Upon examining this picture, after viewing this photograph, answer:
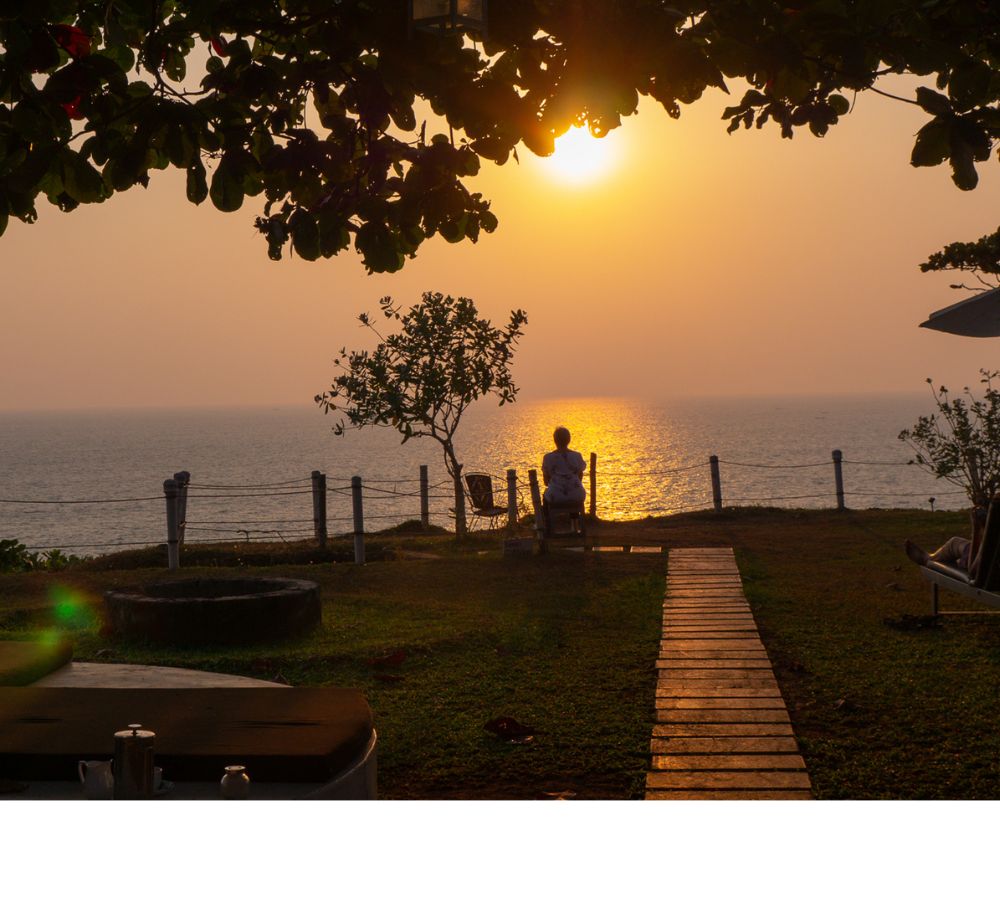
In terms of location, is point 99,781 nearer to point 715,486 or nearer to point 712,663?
point 712,663

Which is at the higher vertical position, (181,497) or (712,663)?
(181,497)

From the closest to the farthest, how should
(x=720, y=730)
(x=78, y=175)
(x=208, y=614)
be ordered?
(x=78, y=175) < (x=720, y=730) < (x=208, y=614)

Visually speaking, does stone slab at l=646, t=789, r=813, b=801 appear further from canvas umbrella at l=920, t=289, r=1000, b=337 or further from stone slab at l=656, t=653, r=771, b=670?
canvas umbrella at l=920, t=289, r=1000, b=337

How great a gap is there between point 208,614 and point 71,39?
5694 millimetres

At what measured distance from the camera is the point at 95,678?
5.79 m

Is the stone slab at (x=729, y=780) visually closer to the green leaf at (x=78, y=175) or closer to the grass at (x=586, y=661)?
the grass at (x=586, y=661)

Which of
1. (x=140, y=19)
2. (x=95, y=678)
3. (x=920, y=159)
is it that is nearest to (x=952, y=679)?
(x=920, y=159)

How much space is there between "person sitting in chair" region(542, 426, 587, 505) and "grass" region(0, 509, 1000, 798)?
0.75 meters

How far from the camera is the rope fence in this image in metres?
18.5

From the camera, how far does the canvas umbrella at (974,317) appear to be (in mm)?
9250

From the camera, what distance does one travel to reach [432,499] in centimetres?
5831

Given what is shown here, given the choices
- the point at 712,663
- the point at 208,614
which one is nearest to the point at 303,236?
the point at 712,663

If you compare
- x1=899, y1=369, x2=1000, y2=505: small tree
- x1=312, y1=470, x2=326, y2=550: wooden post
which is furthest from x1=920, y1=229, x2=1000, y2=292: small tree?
x1=312, y1=470, x2=326, y2=550: wooden post

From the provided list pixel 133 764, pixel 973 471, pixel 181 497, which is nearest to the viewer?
pixel 133 764
